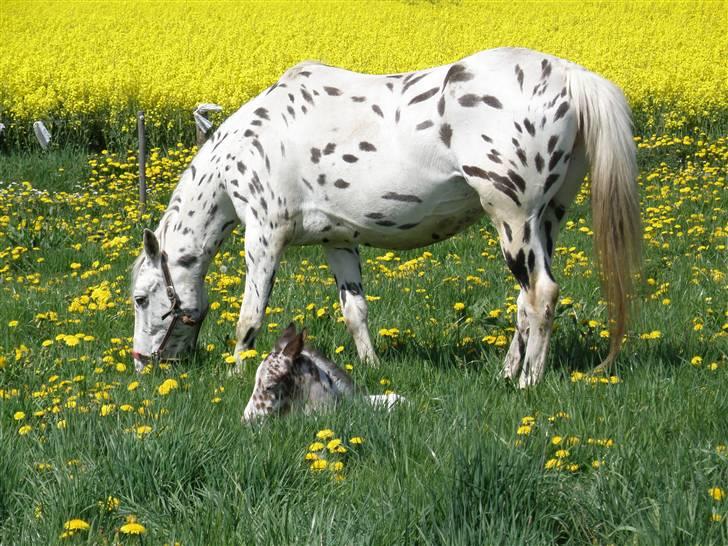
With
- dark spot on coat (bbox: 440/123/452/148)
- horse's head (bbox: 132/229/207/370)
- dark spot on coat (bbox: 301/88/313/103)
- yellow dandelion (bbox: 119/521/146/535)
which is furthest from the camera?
horse's head (bbox: 132/229/207/370)

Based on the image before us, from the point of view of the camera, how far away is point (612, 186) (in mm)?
5402

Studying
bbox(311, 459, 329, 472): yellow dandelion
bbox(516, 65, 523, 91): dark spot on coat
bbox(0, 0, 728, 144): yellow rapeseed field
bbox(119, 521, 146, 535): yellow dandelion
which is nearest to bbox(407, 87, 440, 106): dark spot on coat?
bbox(516, 65, 523, 91): dark spot on coat

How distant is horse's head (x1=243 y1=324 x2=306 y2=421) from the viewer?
4.66m

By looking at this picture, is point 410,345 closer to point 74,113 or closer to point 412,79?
point 412,79

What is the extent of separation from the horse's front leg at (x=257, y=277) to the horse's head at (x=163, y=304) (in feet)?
1.51

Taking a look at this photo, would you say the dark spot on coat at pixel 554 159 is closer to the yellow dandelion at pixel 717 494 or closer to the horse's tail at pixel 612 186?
the horse's tail at pixel 612 186

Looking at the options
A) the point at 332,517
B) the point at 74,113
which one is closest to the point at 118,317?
the point at 332,517

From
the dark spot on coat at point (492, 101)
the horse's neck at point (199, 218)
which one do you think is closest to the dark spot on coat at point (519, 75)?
the dark spot on coat at point (492, 101)

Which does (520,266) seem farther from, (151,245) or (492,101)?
(151,245)

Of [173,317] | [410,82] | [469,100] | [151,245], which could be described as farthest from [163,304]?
[469,100]

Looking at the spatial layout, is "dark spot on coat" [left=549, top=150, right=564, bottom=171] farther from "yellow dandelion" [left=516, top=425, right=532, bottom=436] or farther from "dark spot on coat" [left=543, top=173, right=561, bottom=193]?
"yellow dandelion" [left=516, top=425, right=532, bottom=436]

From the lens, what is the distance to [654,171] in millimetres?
13211

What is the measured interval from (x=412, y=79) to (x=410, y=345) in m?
1.64

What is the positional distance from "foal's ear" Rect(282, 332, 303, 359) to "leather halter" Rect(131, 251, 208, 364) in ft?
5.77
